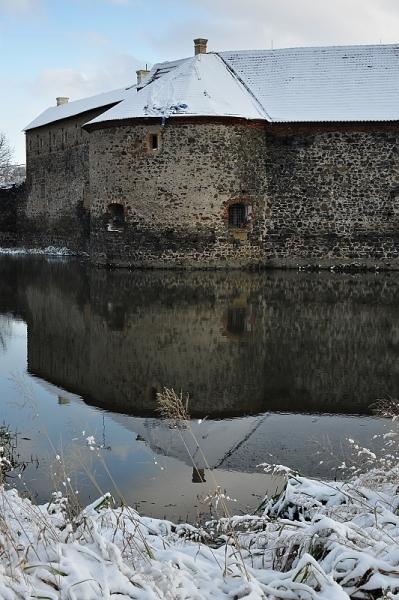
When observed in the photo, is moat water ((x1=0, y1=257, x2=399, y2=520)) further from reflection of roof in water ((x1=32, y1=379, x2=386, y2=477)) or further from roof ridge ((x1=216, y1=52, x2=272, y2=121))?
roof ridge ((x1=216, y1=52, x2=272, y2=121))

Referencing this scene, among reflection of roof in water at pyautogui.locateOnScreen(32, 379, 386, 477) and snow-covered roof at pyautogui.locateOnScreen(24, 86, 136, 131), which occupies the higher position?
snow-covered roof at pyautogui.locateOnScreen(24, 86, 136, 131)

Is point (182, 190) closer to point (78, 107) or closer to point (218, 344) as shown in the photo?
point (218, 344)

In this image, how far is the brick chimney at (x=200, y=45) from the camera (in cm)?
2411

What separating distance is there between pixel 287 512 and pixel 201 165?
1824 centimetres

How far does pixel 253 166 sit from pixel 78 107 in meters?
13.7

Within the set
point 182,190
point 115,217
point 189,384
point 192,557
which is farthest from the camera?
point 115,217

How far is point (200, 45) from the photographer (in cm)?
2419

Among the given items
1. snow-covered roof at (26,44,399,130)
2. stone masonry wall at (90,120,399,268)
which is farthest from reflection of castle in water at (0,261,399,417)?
snow-covered roof at (26,44,399,130)

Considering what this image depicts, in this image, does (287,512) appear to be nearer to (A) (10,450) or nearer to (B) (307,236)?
(A) (10,450)

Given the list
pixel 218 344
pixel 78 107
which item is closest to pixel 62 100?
pixel 78 107

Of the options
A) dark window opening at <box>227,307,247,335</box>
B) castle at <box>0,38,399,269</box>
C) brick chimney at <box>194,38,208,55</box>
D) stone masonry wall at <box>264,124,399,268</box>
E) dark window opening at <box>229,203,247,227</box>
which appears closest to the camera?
dark window opening at <box>227,307,247,335</box>

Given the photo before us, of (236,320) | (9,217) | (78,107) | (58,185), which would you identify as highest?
(78,107)

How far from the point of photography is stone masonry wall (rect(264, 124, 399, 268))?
22062 mm

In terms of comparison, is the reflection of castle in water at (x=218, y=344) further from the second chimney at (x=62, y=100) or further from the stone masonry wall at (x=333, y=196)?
the second chimney at (x=62, y=100)
